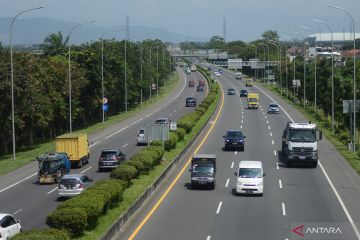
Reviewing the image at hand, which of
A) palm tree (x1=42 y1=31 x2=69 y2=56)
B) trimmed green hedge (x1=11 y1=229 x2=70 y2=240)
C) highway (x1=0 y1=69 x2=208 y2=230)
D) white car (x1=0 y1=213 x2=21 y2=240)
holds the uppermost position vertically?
palm tree (x1=42 y1=31 x2=69 y2=56)

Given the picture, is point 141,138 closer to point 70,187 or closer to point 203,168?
point 203,168

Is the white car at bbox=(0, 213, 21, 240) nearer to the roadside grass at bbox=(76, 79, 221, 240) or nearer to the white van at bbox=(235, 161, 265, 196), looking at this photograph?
the roadside grass at bbox=(76, 79, 221, 240)

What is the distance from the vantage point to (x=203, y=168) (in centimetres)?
3912

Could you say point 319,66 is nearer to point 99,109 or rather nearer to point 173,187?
point 99,109

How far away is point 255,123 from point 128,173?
46.6m

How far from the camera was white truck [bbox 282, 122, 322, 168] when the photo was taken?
47406 millimetres

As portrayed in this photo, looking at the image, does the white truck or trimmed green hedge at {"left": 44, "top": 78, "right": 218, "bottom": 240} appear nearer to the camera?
trimmed green hedge at {"left": 44, "top": 78, "right": 218, "bottom": 240}

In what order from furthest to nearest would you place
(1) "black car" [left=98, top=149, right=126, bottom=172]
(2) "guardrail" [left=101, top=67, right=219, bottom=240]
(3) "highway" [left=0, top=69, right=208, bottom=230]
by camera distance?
1. (1) "black car" [left=98, top=149, right=126, bottom=172]
2. (3) "highway" [left=0, top=69, right=208, bottom=230]
3. (2) "guardrail" [left=101, top=67, right=219, bottom=240]

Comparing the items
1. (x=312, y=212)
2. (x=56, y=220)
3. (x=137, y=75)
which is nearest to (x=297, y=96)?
(x=137, y=75)

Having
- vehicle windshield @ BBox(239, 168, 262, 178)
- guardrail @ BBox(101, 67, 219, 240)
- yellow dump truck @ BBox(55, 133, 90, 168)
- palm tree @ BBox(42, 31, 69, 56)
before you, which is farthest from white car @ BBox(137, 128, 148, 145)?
palm tree @ BBox(42, 31, 69, 56)

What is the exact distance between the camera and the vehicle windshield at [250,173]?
36.8 meters

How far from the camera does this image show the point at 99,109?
99.9 meters

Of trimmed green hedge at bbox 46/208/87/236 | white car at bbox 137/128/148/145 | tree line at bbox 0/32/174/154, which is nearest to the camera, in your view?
trimmed green hedge at bbox 46/208/87/236

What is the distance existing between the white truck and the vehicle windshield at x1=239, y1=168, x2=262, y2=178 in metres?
10.7
